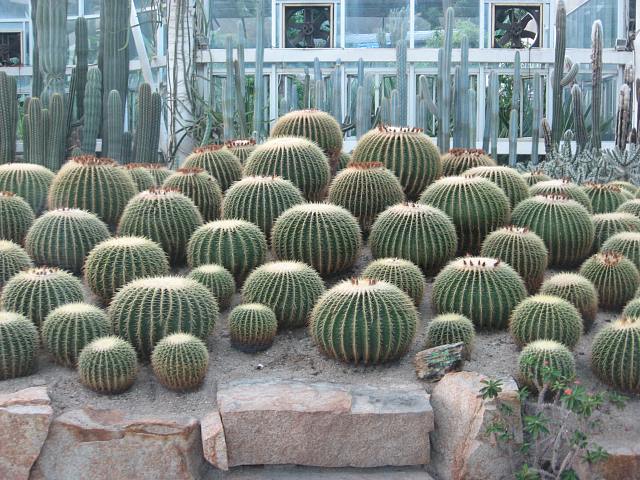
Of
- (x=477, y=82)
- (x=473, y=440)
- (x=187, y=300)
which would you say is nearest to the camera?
(x=473, y=440)

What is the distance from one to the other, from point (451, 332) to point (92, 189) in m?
3.03

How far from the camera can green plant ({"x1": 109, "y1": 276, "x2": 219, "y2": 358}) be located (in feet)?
18.2

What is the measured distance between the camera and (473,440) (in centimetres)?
502

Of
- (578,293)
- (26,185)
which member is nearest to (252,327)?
(578,293)

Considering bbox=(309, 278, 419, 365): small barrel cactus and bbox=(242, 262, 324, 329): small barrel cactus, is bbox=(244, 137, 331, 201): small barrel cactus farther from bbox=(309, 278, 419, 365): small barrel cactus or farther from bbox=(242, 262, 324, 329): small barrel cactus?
bbox=(309, 278, 419, 365): small barrel cactus

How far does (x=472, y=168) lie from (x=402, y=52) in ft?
16.7

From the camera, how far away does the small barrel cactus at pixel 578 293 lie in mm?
5914

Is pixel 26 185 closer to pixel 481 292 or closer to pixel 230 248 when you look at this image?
pixel 230 248

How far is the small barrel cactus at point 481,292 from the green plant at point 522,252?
350 mm

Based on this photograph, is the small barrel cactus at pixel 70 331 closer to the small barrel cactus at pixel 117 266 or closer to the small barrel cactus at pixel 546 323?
the small barrel cactus at pixel 117 266

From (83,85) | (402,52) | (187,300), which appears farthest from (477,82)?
(187,300)

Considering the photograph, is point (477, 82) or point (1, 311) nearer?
point (1, 311)

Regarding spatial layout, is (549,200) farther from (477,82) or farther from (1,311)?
(477,82)

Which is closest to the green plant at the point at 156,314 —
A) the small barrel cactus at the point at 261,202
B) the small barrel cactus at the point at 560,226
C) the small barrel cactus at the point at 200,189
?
the small barrel cactus at the point at 261,202
